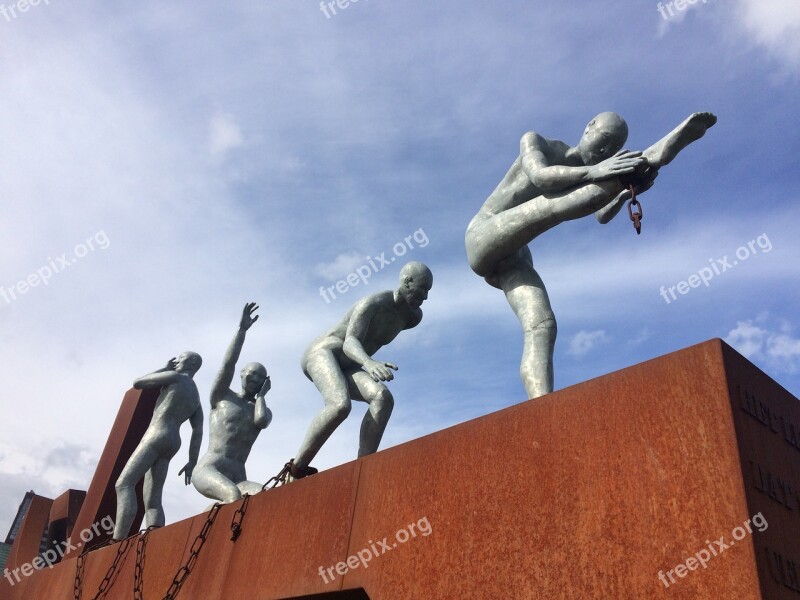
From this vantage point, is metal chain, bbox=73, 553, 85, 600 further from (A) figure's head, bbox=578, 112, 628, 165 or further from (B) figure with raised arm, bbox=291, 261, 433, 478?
(A) figure's head, bbox=578, 112, 628, 165

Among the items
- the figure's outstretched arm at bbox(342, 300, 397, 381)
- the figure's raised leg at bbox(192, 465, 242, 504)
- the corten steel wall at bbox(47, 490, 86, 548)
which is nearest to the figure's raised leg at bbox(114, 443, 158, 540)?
the figure's raised leg at bbox(192, 465, 242, 504)

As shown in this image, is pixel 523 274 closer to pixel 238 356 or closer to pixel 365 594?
pixel 365 594

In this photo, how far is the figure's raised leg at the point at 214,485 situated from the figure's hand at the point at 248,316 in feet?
4.07

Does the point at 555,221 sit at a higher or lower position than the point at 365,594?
higher

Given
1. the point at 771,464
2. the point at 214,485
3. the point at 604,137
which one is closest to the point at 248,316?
the point at 214,485

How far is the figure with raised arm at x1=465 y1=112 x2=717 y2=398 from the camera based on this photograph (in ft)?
12.5

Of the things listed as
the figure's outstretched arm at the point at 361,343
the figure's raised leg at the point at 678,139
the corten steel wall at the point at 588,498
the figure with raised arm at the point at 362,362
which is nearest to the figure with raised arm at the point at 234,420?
the figure with raised arm at the point at 362,362

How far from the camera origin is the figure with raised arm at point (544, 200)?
3805mm

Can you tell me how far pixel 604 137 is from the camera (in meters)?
4.34

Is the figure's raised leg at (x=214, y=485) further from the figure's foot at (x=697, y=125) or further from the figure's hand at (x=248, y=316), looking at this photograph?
the figure's foot at (x=697, y=125)

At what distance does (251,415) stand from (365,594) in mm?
3519

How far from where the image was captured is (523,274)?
4.68m

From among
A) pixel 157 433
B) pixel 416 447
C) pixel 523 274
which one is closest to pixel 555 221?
pixel 523 274

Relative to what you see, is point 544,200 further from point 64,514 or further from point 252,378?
point 64,514
